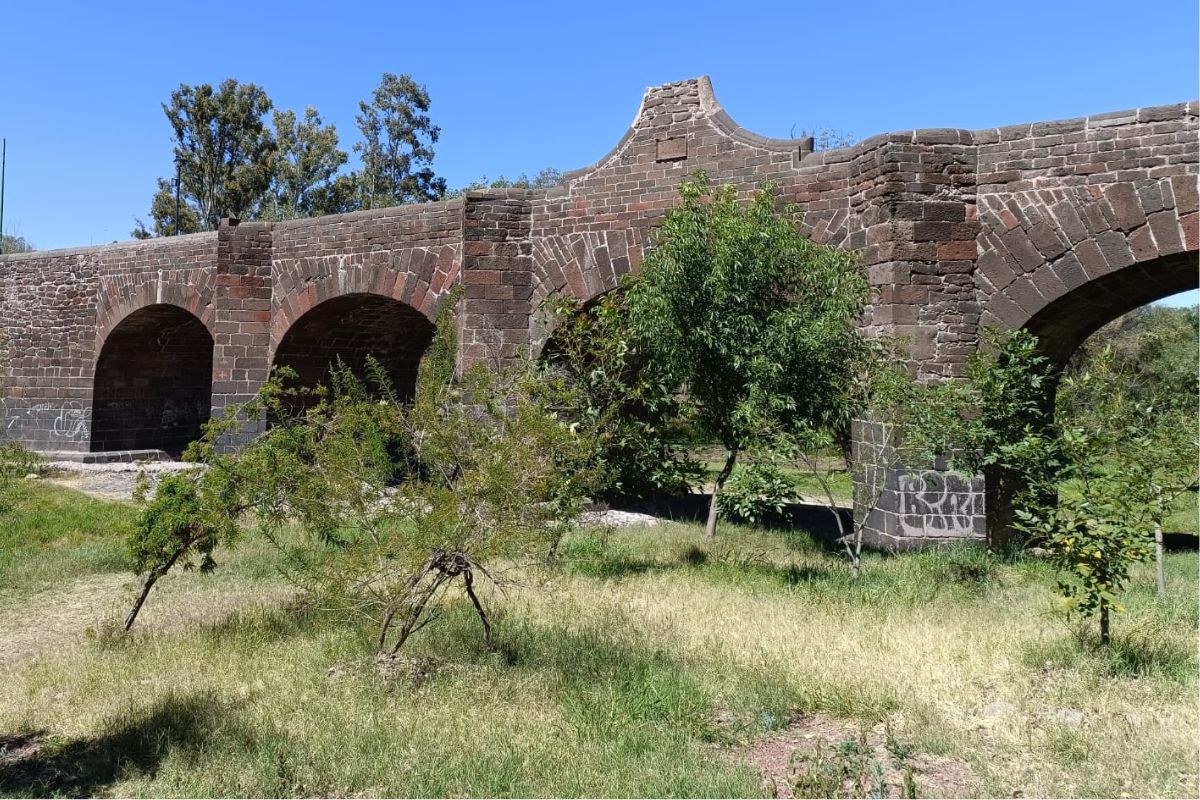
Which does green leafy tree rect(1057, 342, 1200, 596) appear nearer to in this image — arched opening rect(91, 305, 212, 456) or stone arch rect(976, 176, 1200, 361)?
stone arch rect(976, 176, 1200, 361)

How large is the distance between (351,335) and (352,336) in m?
0.05

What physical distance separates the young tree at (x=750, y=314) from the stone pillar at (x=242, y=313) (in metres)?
8.67

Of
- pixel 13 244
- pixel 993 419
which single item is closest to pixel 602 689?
pixel 993 419

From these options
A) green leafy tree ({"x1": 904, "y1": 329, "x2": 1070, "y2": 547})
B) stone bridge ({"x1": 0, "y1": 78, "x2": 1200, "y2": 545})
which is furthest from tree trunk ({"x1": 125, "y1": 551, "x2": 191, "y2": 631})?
green leafy tree ({"x1": 904, "y1": 329, "x2": 1070, "y2": 547})

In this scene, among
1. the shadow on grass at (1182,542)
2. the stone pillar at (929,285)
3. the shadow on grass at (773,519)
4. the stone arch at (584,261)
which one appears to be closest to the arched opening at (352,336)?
the stone arch at (584,261)

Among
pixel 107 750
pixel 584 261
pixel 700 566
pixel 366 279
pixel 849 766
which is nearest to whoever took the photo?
pixel 849 766

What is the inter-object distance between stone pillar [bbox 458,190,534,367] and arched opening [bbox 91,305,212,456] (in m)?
7.42

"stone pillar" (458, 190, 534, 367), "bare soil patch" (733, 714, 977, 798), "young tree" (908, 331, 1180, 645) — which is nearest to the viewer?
"bare soil patch" (733, 714, 977, 798)

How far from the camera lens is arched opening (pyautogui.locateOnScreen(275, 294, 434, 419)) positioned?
14.8 metres

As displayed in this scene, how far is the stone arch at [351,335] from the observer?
14.8 m

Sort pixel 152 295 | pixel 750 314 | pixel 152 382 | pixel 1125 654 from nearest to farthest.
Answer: pixel 1125 654, pixel 750 314, pixel 152 295, pixel 152 382

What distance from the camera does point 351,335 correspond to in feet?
52.4

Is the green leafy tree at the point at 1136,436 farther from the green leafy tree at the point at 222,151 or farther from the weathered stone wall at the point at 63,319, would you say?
the green leafy tree at the point at 222,151

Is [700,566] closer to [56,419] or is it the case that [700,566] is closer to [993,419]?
[993,419]
